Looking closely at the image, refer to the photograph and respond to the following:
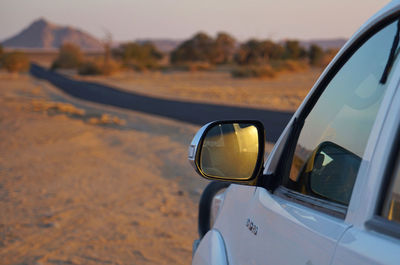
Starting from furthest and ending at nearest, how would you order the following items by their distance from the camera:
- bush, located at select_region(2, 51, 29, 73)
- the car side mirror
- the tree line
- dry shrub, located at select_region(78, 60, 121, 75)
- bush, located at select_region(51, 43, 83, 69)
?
bush, located at select_region(51, 43, 83, 69) → bush, located at select_region(2, 51, 29, 73) → the tree line → dry shrub, located at select_region(78, 60, 121, 75) → the car side mirror

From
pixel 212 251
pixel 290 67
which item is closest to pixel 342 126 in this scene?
pixel 212 251

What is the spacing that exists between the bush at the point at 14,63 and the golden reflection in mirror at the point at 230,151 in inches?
2709

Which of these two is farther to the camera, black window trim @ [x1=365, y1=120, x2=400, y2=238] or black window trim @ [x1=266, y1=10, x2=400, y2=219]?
black window trim @ [x1=266, y1=10, x2=400, y2=219]

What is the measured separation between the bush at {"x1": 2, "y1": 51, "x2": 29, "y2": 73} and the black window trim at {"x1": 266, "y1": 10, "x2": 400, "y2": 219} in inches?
2717

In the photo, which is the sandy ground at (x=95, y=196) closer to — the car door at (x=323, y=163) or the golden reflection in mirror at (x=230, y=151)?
the golden reflection in mirror at (x=230, y=151)

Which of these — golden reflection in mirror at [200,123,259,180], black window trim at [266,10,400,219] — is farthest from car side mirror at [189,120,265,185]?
black window trim at [266,10,400,219]

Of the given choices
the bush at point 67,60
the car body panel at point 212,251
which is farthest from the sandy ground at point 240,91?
the bush at point 67,60

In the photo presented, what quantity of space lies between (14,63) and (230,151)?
69036 millimetres

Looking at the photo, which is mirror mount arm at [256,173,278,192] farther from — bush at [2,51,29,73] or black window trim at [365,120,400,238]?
bush at [2,51,29,73]

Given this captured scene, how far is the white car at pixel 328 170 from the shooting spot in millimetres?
1365

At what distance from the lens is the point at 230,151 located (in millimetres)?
2201

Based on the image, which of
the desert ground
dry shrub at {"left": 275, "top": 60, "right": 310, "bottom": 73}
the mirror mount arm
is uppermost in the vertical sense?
dry shrub at {"left": 275, "top": 60, "right": 310, "bottom": 73}

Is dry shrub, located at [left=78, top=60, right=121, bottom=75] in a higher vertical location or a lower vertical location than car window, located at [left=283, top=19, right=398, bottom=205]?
lower

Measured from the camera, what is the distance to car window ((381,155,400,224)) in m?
1.34
